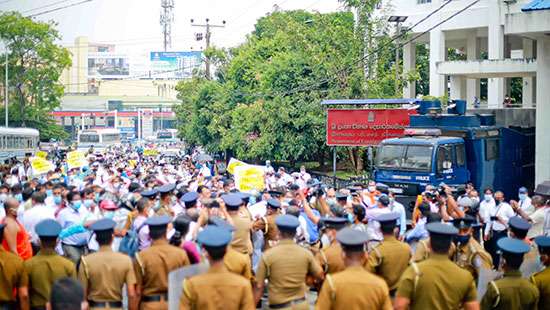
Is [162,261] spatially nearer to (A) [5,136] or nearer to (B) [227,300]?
(B) [227,300]

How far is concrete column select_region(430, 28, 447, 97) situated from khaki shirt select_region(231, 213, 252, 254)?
3093 centimetres

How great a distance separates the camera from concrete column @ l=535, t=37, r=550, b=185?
2686cm

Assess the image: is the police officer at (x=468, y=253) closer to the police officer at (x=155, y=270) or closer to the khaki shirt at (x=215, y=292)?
the police officer at (x=155, y=270)

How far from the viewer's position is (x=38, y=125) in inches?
3017

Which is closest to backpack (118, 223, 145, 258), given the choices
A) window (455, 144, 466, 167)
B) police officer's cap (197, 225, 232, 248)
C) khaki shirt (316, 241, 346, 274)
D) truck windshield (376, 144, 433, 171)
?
khaki shirt (316, 241, 346, 274)

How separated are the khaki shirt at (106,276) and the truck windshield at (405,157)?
Answer: 1595cm

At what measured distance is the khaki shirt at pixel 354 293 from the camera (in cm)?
685

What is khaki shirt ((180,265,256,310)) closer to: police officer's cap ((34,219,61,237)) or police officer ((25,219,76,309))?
police officer ((25,219,76,309))

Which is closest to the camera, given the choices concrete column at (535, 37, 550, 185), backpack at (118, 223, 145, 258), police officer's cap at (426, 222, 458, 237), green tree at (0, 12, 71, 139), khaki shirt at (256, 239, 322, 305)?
police officer's cap at (426, 222, 458, 237)

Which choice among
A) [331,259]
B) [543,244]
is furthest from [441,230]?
[331,259]

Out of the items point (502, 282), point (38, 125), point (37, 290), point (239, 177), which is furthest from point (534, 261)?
point (38, 125)

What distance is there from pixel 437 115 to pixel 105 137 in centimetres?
5732

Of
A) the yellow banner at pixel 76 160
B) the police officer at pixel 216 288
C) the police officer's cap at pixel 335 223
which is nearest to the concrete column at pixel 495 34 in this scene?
the yellow banner at pixel 76 160

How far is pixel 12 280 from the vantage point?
28.2 feet
